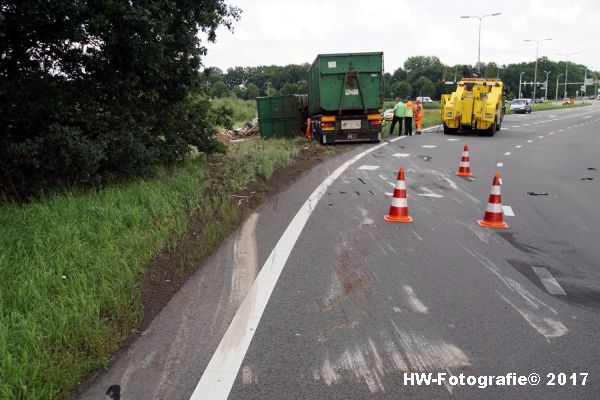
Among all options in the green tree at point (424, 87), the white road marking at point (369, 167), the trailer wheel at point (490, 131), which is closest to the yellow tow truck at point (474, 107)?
the trailer wheel at point (490, 131)

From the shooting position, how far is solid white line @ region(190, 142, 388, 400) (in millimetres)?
3459

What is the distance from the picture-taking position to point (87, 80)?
885cm

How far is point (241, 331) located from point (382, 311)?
1190 millimetres

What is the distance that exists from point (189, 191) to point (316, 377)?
5.72 meters

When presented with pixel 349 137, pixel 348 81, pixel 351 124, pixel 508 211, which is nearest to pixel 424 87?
pixel 351 124

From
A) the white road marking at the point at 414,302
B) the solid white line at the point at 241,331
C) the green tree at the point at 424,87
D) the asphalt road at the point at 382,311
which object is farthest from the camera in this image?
the green tree at the point at 424,87

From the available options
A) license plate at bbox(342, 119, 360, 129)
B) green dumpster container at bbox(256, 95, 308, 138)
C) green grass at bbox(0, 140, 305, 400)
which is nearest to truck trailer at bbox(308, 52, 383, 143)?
license plate at bbox(342, 119, 360, 129)

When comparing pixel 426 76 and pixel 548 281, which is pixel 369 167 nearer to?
pixel 548 281

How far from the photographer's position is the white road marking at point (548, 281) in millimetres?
5266

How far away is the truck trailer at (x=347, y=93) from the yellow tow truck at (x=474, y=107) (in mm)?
7019

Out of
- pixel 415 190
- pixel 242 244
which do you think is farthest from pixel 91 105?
pixel 415 190

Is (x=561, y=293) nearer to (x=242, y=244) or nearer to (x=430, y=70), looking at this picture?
(x=242, y=244)

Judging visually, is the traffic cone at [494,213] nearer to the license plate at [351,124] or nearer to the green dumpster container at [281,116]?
the license plate at [351,124]

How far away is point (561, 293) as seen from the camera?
521cm
